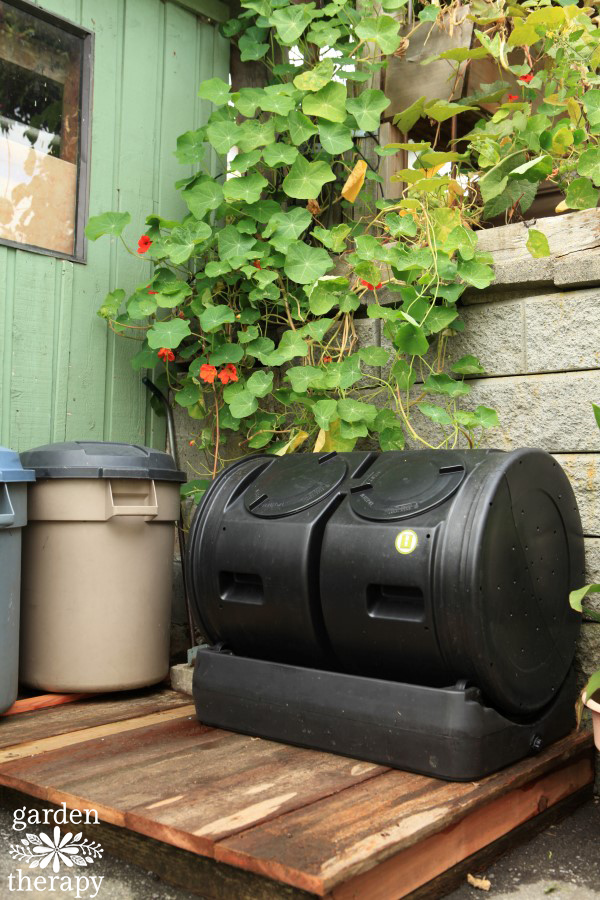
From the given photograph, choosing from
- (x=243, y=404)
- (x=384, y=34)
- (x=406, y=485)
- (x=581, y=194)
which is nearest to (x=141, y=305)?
(x=243, y=404)

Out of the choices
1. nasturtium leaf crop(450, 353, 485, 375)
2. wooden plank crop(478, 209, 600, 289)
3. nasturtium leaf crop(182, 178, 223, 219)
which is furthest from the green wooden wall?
wooden plank crop(478, 209, 600, 289)

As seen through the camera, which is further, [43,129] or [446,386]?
[43,129]

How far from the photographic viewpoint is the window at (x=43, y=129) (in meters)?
2.62

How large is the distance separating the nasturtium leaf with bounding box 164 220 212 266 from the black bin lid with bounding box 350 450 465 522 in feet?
3.63

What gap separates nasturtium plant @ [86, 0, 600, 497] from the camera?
7.64 feet

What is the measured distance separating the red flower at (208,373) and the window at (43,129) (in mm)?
605

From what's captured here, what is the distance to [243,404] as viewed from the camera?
263 centimetres

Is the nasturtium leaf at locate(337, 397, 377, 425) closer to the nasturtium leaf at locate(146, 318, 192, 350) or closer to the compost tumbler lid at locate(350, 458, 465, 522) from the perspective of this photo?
the compost tumbler lid at locate(350, 458, 465, 522)

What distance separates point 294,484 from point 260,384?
2.16ft

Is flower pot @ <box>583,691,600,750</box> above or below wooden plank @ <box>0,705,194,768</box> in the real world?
above

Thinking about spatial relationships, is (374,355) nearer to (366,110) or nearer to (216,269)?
(216,269)

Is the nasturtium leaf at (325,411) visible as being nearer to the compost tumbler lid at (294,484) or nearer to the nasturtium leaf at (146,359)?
the compost tumbler lid at (294,484)

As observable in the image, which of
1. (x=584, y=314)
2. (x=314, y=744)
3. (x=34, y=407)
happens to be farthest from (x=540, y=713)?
(x=34, y=407)

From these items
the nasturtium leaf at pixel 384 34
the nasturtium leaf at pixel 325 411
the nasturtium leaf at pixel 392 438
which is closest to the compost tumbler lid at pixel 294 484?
the nasturtium leaf at pixel 325 411
